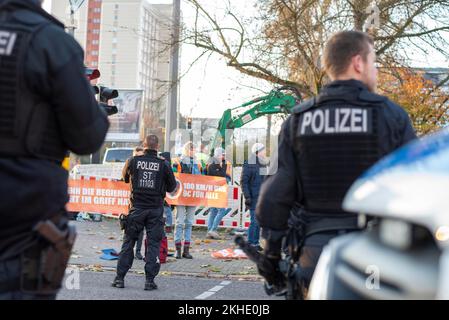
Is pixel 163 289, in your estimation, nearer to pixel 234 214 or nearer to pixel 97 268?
pixel 97 268

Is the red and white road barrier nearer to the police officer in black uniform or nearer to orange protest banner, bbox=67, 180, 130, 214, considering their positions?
orange protest banner, bbox=67, 180, 130, 214

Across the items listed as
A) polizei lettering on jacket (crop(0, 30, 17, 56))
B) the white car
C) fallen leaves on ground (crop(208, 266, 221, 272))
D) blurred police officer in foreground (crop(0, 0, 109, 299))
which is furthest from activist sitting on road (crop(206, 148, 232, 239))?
the white car

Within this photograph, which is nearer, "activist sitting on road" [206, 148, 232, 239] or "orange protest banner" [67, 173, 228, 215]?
"orange protest banner" [67, 173, 228, 215]

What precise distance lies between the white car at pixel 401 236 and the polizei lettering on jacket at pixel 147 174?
7.05 metres

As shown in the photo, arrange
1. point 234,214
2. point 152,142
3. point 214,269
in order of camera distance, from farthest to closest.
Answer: point 234,214 < point 214,269 < point 152,142

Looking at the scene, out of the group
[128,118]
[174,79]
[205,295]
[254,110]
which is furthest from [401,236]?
[128,118]

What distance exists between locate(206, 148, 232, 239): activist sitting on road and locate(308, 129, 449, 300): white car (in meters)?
13.1

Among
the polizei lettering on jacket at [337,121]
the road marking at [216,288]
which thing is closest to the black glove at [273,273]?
the polizei lettering on jacket at [337,121]

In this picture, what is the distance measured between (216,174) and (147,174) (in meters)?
6.95

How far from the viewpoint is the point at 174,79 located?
17875 mm

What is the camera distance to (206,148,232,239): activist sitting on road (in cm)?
1473

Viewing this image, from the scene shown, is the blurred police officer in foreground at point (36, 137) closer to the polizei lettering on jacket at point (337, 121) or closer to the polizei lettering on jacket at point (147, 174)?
the polizei lettering on jacket at point (337, 121)

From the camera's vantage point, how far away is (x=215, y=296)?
7691 mm
